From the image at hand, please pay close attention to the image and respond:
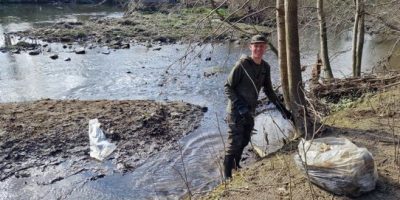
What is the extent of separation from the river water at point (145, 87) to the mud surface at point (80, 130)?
335 millimetres

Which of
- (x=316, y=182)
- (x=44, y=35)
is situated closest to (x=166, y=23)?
(x=44, y=35)

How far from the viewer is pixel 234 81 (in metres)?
5.59

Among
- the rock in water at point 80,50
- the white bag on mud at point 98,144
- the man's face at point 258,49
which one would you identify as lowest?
the white bag on mud at point 98,144

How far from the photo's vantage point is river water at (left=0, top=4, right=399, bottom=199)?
6867 millimetres

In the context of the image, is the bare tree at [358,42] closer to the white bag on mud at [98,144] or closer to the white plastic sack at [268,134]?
the white plastic sack at [268,134]

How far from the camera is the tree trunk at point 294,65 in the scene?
19.6ft

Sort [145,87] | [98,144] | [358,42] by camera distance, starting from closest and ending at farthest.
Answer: [98,144] < [358,42] < [145,87]

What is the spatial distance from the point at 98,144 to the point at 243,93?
3.75 meters

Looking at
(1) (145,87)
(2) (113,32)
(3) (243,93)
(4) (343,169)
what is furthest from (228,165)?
(2) (113,32)

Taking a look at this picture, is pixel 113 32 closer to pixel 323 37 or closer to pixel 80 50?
pixel 80 50

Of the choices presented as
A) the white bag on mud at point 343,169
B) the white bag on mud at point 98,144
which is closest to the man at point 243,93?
the white bag on mud at point 343,169

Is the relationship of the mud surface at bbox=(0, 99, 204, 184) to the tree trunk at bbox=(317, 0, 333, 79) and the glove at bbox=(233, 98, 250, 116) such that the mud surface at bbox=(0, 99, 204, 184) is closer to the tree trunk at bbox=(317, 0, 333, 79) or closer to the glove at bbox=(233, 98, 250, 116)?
the glove at bbox=(233, 98, 250, 116)

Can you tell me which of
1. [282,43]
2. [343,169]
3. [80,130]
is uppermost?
[282,43]

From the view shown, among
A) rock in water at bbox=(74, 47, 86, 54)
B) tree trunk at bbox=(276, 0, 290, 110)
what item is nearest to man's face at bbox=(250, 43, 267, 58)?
tree trunk at bbox=(276, 0, 290, 110)
